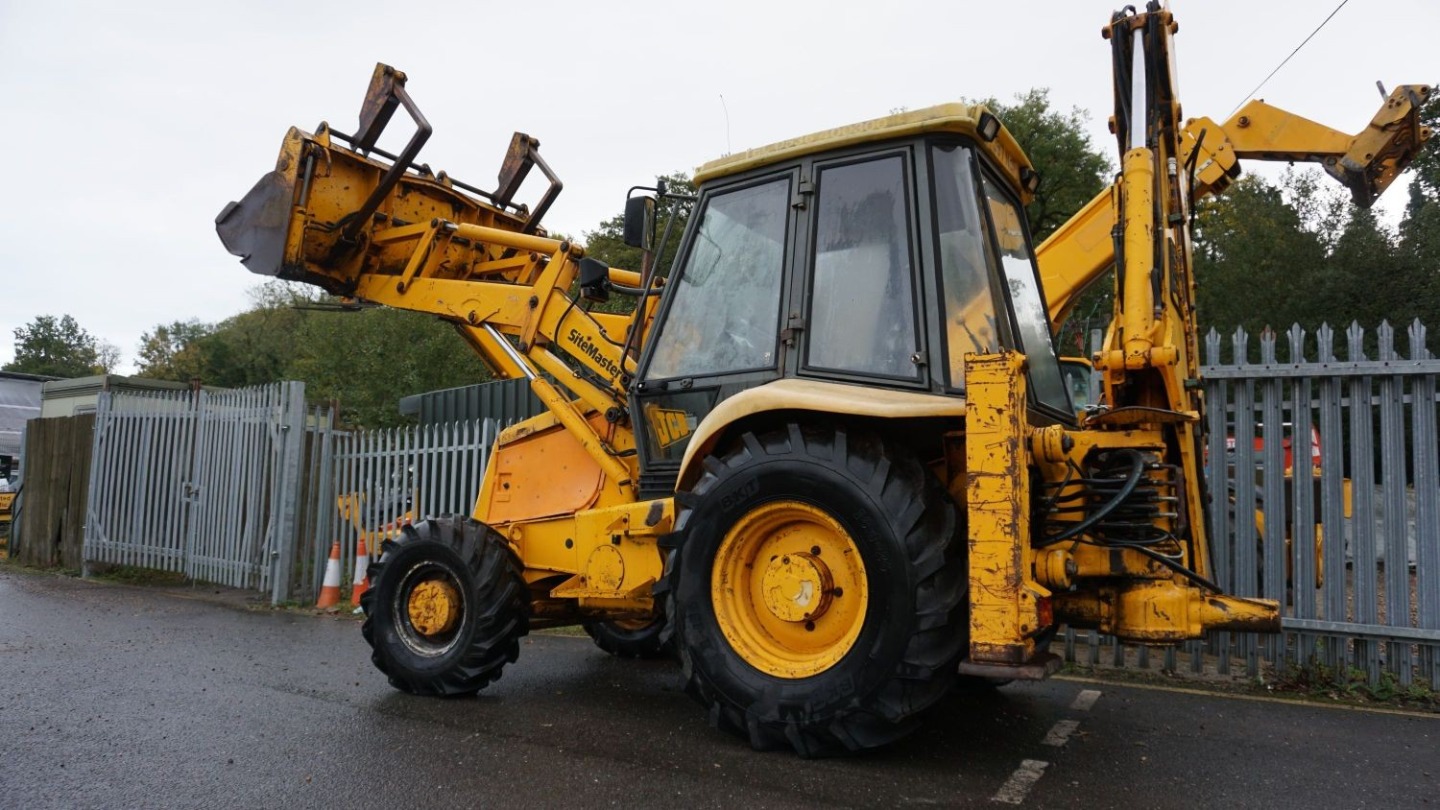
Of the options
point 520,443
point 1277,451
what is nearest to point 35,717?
point 520,443

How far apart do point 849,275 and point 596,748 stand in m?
2.31

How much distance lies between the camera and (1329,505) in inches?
205

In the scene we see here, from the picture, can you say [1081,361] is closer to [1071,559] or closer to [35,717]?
[1071,559]

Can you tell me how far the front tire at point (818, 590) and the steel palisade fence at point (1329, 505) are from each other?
291 centimetres

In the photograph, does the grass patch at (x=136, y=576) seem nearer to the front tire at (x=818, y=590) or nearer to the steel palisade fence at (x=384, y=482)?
the steel palisade fence at (x=384, y=482)

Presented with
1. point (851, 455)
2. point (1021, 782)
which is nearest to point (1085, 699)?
point (1021, 782)

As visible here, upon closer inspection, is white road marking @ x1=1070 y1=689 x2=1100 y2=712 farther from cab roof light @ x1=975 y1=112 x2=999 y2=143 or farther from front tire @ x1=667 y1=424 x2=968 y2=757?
cab roof light @ x1=975 y1=112 x2=999 y2=143

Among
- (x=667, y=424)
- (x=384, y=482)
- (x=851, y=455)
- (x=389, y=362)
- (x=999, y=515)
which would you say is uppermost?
(x=389, y=362)

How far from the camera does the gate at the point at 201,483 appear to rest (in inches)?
353

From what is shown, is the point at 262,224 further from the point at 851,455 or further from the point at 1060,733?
the point at 1060,733

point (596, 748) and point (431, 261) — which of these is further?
point (431, 261)

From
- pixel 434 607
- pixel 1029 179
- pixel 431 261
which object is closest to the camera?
pixel 1029 179

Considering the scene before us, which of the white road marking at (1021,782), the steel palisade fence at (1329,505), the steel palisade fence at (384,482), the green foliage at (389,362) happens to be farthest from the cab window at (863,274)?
the green foliage at (389,362)

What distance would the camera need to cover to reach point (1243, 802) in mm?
3305
